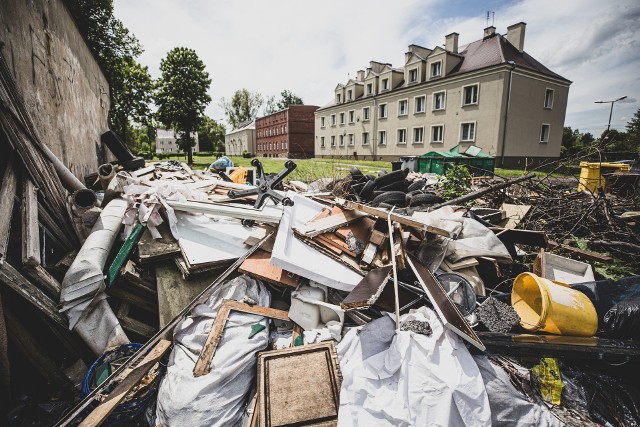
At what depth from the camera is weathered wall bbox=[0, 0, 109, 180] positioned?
3.70 m

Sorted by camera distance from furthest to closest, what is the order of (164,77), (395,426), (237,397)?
(164,77) → (237,397) → (395,426)

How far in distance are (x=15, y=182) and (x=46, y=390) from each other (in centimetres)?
191

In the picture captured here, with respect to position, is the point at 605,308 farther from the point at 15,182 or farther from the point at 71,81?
the point at 71,81

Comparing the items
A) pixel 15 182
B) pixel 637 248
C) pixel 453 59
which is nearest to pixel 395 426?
pixel 637 248

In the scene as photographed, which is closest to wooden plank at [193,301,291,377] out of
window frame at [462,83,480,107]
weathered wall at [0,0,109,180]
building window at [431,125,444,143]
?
weathered wall at [0,0,109,180]

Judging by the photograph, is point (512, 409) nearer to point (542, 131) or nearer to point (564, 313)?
point (564, 313)

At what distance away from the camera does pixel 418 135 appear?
22.4m

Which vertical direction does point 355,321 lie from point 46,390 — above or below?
above

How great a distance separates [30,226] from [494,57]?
2258 centimetres

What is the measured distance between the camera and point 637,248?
3094mm

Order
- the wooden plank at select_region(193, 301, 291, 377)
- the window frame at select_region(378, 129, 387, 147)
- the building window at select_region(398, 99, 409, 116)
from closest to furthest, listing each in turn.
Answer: the wooden plank at select_region(193, 301, 291, 377), the building window at select_region(398, 99, 409, 116), the window frame at select_region(378, 129, 387, 147)

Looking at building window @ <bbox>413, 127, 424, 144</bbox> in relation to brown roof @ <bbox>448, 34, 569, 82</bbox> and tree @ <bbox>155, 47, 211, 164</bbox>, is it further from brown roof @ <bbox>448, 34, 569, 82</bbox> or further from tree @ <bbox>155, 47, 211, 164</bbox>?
tree @ <bbox>155, 47, 211, 164</bbox>

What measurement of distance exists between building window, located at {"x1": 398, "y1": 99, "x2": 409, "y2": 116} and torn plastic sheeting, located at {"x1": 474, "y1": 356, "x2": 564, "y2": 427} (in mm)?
23552

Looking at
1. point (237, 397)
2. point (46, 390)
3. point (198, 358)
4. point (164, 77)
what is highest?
point (164, 77)
